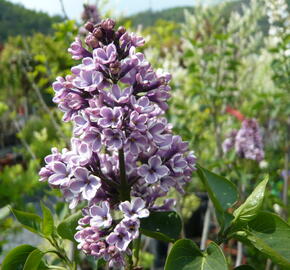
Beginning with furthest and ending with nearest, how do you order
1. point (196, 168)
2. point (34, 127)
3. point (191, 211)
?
point (34, 127) < point (191, 211) < point (196, 168)

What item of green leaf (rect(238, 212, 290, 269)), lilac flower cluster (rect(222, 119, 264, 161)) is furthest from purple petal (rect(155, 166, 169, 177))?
lilac flower cluster (rect(222, 119, 264, 161))

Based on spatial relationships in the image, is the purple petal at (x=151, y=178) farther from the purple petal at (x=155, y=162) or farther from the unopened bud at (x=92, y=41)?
the unopened bud at (x=92, y=41)

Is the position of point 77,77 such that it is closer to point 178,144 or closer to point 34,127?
point 178,144

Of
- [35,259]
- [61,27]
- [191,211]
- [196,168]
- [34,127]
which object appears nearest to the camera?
[35,259]

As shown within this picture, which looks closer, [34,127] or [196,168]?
[196,168]

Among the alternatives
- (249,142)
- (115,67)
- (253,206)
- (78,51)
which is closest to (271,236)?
(253,206)

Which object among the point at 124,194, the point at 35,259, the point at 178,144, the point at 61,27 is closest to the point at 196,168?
the point at 178,144

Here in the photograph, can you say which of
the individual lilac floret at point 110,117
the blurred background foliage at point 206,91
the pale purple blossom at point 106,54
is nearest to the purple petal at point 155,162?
the individual lilac floret at point 110,117
